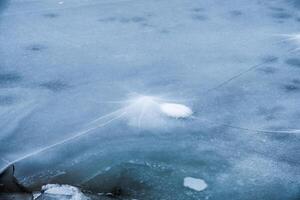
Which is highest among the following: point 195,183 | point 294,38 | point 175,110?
point 294,38

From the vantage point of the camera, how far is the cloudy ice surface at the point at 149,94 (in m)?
2.12

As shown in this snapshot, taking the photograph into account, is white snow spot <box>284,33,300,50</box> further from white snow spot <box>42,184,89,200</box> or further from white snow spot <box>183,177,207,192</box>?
white snow spot <box>42,184,89,200</box>

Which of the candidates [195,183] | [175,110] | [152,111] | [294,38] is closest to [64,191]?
[195,183]

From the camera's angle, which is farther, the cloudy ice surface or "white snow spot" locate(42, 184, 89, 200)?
the cloudy ice surface

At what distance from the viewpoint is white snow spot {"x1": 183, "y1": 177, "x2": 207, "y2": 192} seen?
2.03 m

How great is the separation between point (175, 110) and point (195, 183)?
0.73 m

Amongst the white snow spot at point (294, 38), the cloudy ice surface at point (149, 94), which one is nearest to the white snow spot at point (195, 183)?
the cloudy ice surface at point (149, 94)

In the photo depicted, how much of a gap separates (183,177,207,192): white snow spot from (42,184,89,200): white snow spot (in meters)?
0.56

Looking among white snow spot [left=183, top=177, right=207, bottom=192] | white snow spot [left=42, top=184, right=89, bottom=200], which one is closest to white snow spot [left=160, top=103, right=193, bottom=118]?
white snow spot [left=183, top=177, right=207, bottom=192]

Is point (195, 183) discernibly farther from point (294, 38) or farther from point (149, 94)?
point (294, 38)

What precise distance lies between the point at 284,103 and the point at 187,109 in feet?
2.42

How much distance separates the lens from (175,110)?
268 centimetres

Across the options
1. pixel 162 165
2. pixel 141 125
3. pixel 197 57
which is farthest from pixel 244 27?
pixel 162 165

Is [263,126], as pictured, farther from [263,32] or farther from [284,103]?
[263,32]
